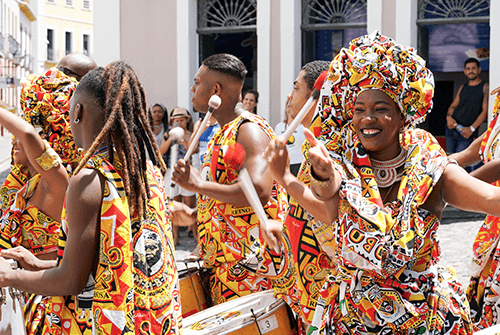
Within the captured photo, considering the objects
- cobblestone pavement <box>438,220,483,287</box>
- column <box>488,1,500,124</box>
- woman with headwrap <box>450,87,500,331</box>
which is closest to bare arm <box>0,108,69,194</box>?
woman with headwrap <box>450,87,500,331</box>

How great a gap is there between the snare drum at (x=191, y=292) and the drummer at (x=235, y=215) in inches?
3.0

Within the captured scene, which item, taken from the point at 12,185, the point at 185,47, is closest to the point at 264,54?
the point at 185,47

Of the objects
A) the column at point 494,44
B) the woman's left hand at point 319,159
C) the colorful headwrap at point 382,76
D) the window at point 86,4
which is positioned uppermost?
the window at point 86,4

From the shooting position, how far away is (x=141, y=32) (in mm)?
12500

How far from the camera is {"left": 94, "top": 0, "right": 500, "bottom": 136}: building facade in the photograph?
36.3 feet

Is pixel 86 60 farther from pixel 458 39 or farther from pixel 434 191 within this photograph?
pixel 458 39

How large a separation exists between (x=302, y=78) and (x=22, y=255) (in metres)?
1.98

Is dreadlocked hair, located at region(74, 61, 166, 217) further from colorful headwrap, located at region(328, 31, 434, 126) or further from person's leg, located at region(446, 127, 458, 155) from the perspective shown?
person's leg, located at region(446, 127, 458, 155)

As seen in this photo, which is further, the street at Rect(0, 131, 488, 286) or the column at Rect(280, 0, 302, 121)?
the column at Rect(280, 0, 302, 121)

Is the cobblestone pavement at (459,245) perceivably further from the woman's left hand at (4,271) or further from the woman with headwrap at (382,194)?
the woman's left hand at (4,271)

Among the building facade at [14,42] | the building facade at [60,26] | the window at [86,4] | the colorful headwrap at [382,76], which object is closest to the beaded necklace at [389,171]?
the colorful headwrap at [382,76]

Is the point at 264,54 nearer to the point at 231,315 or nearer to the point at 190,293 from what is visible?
the point at 190,293

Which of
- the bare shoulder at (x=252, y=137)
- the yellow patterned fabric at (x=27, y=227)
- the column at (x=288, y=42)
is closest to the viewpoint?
the yellow patterned fabric at (x=27, y=227)

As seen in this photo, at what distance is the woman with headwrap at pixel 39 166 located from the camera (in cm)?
349
